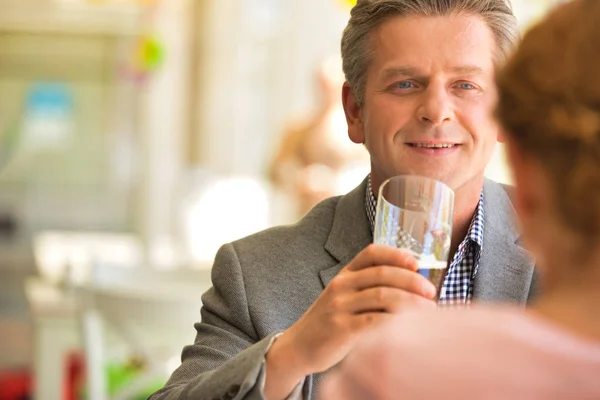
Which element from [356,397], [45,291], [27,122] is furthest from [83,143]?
[356,397]

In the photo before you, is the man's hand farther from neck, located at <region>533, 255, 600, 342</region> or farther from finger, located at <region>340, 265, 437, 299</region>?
neck, located at <region>533, 255, 600, 342</region>

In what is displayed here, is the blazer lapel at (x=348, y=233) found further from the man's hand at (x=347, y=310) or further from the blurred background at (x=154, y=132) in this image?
the blurred background at (x=154, y=132)

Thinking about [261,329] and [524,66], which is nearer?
[524,66]

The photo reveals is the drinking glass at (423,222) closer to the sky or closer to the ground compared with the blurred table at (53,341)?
closer to the sky

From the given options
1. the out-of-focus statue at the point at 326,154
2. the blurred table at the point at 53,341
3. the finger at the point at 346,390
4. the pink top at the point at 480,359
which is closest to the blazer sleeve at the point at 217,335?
the finger at the point at 346,390

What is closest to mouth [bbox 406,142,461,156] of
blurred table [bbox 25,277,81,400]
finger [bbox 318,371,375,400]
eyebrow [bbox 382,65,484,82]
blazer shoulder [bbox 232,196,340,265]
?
eyebrow [bbox 382,65,484,82]

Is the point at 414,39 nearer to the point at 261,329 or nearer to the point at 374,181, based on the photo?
the point at 374,181

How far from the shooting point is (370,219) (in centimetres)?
179

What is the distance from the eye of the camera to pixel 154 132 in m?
8.47

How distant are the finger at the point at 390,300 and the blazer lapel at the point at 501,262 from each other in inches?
16.7

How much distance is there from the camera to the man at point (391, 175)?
1.61m

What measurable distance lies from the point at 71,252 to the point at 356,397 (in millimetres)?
4526

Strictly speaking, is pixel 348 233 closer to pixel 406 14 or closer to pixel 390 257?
pixel 406 14

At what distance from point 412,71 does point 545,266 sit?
2.37 ft
